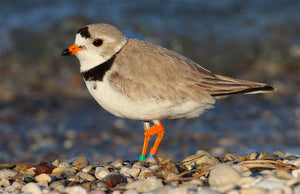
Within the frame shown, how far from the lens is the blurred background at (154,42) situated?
7270 mm

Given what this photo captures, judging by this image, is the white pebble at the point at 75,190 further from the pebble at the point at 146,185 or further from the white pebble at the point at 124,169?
the white pebble at the point at 124,169

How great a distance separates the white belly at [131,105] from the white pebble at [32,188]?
41.4 inches

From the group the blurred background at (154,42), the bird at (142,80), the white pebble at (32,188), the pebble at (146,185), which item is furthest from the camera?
the blurred background at (154,42)

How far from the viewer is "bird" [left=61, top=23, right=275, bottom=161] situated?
169 inches

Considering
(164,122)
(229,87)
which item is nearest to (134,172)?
(229,87)

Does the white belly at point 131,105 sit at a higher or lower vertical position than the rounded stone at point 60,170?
higher

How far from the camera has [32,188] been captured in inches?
145

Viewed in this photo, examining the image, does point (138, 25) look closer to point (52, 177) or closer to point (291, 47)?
point (291, 47)

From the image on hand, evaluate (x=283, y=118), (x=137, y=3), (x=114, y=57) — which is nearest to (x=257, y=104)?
(x=283, y=118)

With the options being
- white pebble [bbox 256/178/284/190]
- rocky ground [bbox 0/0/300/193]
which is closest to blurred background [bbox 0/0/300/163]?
rocky ground [bbox 0/0/300/193]

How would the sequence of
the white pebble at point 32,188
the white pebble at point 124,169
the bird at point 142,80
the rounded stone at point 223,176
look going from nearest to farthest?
the rounded stone at point 223,176 → the white pebble at point 32,188 → the white pebble at point 124,169 → the bird at point 142,80

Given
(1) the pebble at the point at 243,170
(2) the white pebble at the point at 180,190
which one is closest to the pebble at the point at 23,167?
(2) the white pebble at the point at 180,190

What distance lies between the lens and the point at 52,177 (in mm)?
4062

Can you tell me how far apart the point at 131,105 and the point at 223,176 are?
1240 millimetres
